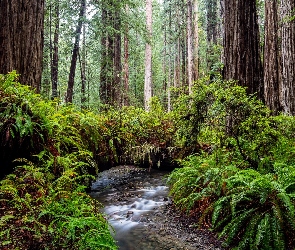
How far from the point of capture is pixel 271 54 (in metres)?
11.0

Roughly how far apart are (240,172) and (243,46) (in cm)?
296

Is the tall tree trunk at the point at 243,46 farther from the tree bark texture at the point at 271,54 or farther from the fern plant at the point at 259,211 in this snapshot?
the tree bark texture at the point at 271,54

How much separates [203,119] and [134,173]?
4.49 metres

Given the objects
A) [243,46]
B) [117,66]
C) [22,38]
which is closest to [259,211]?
[243,46]

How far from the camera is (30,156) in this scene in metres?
4.52

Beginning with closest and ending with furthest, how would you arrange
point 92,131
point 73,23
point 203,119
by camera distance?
point 203,119 → point 92,131 → point 73,23

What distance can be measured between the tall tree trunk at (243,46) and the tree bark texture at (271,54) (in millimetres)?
4741

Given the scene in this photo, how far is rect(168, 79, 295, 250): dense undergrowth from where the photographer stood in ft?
12.1

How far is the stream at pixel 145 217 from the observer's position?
4148 millimetres

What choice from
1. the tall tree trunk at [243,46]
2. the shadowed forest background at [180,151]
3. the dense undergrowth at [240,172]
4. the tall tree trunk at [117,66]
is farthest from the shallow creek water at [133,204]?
the tall tree trunk at [117,66]

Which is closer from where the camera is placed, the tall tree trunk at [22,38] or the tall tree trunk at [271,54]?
the tall tree trunk at [22,38]

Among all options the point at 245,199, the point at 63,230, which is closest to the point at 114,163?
the point at 245,199

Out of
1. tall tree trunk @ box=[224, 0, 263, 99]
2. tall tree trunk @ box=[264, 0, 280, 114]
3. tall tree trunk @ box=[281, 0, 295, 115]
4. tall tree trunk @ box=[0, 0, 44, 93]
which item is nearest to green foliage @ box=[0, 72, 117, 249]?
tall tree trunk @ box=[0, 0, 44, 93]

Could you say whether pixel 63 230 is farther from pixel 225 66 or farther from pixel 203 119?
pixel 225 66
